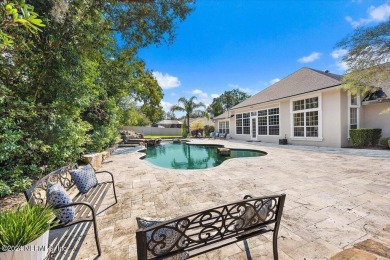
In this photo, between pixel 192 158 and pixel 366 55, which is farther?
pixel 192 158

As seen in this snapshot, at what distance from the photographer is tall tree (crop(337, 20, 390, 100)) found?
809 centimetres

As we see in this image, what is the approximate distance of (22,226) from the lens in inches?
58.5

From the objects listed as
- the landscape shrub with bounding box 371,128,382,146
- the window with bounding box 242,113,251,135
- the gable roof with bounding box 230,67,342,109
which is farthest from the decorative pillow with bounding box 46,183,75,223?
the window with bounding box 242,113,251,135

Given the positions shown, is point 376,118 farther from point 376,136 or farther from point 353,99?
point 353,99

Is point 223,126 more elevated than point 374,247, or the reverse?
point 223,126

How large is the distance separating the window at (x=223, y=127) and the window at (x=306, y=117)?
11145mm

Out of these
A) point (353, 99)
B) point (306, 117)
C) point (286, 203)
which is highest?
point (353, 99)

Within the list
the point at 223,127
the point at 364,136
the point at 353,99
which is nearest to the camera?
the point at 364,136

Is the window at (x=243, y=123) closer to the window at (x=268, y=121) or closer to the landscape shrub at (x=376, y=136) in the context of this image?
the window at (x=268, y=121)

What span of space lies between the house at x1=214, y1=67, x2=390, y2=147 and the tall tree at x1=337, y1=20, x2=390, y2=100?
Answer: 123 cm

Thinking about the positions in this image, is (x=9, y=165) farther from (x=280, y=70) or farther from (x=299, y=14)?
(x=280, y=70)

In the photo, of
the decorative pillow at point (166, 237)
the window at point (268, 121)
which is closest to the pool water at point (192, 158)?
the window at point (268, 121)

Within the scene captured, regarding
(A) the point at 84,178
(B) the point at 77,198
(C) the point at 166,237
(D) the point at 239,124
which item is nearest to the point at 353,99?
(D) the point at 239,124

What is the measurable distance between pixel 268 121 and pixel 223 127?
9804 millimetres
